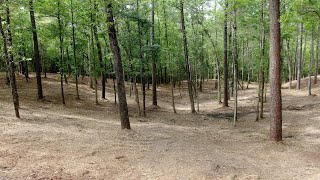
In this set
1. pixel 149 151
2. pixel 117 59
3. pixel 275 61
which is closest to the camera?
pixel 149 151

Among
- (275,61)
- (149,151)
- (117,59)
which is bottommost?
(149,151)

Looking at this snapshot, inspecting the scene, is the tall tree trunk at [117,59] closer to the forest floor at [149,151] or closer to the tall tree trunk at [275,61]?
the forest floor at [149,151]

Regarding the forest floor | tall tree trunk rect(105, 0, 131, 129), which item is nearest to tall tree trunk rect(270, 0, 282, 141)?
the forest floor

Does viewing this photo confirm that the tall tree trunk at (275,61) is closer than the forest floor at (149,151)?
No

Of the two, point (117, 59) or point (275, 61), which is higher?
point (117, 59)

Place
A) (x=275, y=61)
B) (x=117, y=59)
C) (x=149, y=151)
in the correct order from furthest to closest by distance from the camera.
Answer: (x=117, y=59) < (x=275, y=61) < (x=149, y=151)

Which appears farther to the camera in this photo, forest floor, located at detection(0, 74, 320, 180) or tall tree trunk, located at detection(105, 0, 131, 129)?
tall tree trunk, located at detection(105, 0, 131, 129)

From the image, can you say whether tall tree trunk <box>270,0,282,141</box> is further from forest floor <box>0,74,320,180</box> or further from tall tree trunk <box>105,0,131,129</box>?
tall tree trunk <box>105,0,131,129</box>

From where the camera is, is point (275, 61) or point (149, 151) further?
point (275, 61)

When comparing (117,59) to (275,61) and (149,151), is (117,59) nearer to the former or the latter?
(149,151)

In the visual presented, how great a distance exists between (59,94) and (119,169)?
17.5 meters

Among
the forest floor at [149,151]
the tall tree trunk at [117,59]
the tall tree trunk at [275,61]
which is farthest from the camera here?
the tall tree trunk at [117,59]

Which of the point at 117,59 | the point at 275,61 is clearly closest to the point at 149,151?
the point at 117,59

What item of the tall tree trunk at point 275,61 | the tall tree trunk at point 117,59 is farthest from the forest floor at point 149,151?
the tall tree trunk at point 275,61
